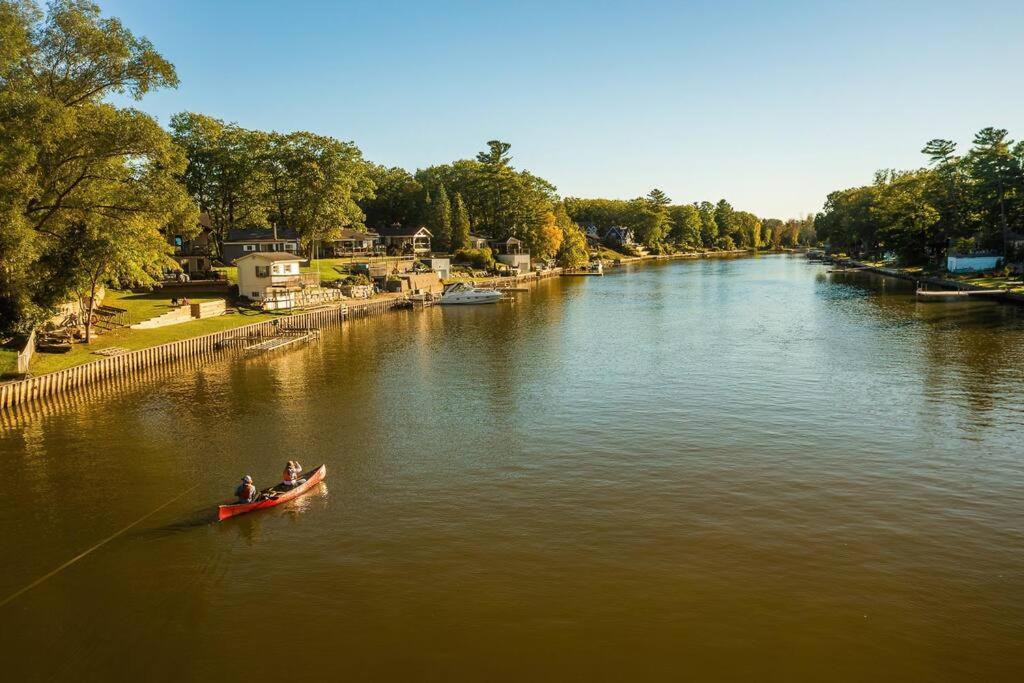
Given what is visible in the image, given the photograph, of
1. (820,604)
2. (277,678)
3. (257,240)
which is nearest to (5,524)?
(277,678)

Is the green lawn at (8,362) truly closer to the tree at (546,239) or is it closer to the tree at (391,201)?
the tree at (391,201)

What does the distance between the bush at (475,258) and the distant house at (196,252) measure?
50.4m

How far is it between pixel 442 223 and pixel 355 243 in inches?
942

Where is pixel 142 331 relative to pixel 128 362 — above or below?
above

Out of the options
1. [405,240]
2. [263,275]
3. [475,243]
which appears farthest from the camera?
[475,243]

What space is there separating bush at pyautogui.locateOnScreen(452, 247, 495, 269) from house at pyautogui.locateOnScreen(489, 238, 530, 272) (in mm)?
7641

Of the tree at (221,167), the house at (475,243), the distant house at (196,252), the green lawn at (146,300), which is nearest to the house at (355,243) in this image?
the tree at (221,167)

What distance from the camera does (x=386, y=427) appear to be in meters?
36.1

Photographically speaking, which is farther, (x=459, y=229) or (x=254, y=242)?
(x=459, y=229)

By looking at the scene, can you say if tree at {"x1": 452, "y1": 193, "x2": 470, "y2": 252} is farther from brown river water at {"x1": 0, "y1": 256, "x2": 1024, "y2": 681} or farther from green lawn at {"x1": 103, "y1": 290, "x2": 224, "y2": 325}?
brown river water at {"x1": 0, "y1": 256, "x2": 1024, "y2": 681}

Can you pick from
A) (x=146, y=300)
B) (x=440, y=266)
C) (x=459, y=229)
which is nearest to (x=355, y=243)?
(x=440, y=266)

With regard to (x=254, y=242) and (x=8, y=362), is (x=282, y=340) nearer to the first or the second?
(x=8, y=362)

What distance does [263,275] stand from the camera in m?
80.3

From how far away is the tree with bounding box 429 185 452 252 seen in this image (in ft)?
474
